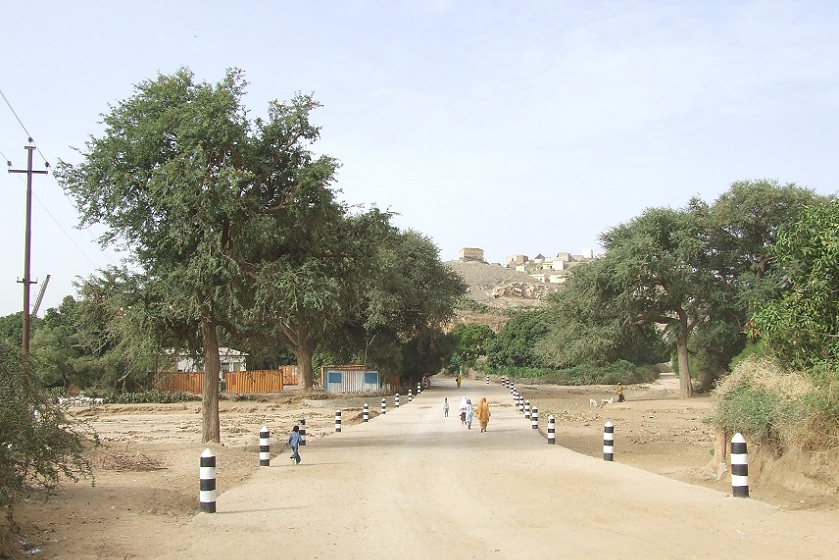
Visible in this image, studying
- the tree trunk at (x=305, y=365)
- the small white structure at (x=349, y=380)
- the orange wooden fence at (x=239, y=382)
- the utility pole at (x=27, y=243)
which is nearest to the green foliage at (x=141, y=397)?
the orange wooden fence at (x=239, y=382)

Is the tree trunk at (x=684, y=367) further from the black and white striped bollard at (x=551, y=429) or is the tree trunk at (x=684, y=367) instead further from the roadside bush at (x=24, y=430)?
the roadside bush at (x=24, y=430)

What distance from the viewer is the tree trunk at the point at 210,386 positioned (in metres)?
21.5

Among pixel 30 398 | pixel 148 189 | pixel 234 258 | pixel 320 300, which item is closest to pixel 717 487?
pixel 320 300

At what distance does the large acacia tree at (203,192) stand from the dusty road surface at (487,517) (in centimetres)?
595

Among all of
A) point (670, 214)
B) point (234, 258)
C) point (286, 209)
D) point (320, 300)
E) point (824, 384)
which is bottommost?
point (824, 384)

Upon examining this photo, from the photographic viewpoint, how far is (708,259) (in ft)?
164

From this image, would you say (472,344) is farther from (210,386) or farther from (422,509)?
(422,509)

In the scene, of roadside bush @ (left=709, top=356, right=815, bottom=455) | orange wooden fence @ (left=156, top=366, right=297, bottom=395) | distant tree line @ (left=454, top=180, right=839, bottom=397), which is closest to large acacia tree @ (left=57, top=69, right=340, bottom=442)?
roadside bush @ (left=709, top=356, right=815, bottom=455)

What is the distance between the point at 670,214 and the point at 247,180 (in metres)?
36.6

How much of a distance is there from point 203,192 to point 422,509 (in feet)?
38.4

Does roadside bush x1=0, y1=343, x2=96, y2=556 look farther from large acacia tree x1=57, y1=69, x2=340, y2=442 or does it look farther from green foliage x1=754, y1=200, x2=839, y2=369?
→ green foliage x1=754, y1=200, x2=839, y2=369

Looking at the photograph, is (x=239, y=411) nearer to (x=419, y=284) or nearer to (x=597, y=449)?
(x=419, y=284)

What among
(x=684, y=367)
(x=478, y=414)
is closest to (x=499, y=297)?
(x=684, y=367)

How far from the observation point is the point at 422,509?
10.7 meters
